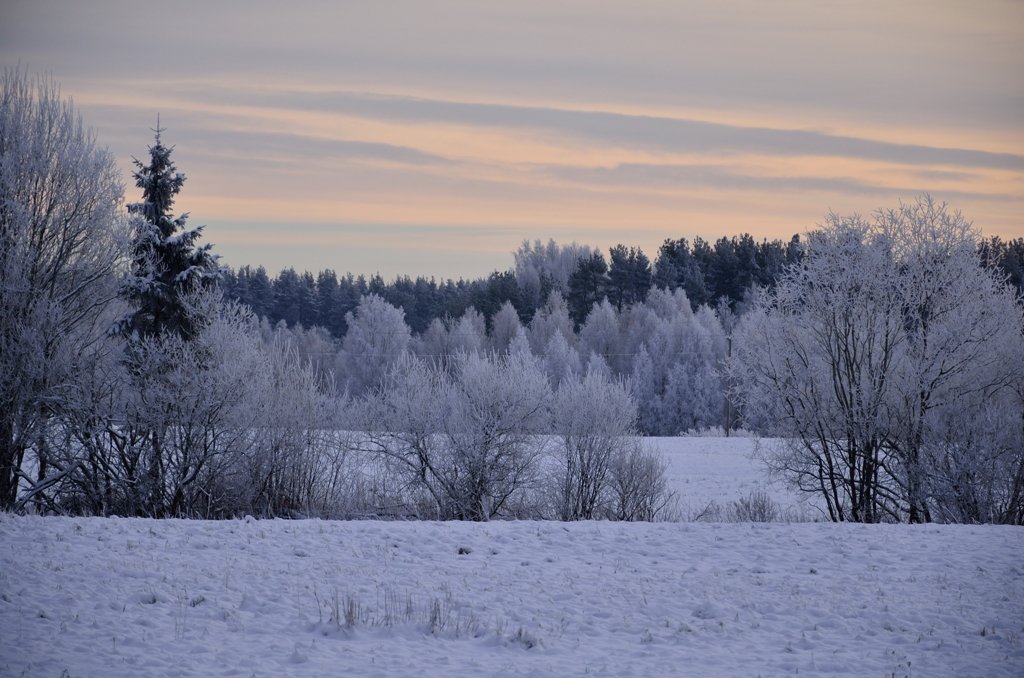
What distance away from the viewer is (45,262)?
2305cm

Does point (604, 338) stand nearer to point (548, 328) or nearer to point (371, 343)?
point (548, 328)

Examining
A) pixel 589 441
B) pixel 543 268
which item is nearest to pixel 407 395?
pixel 589 441

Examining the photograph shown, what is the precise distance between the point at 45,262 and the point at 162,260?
3.01 meters

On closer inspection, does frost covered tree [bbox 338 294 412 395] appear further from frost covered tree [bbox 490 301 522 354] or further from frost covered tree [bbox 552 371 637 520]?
frost covered tree [bbox 552 371 637 520]

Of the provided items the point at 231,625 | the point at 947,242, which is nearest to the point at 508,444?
the point at 947,242

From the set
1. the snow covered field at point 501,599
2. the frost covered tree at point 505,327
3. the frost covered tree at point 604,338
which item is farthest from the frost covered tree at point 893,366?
the frost covered tree at point 505,327

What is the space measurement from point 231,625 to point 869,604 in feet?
26.0

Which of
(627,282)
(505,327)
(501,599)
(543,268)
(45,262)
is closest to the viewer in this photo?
(501,599)

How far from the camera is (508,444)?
Answer: 2489 cm

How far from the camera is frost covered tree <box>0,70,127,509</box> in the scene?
21.9 meters

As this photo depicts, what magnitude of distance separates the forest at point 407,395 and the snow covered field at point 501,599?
27.7 feet

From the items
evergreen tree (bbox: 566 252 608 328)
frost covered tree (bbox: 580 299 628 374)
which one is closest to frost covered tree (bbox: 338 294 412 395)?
frost covered tree (bbox: 580 299 628 374)

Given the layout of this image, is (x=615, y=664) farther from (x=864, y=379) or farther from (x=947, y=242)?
(x=947, y=242)

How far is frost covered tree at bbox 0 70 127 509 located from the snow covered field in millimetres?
8876
